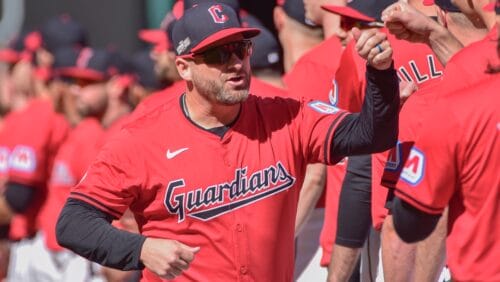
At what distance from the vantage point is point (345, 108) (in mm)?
6203

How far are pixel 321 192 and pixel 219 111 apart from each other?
167 centimetres

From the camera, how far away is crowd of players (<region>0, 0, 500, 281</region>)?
427 cm

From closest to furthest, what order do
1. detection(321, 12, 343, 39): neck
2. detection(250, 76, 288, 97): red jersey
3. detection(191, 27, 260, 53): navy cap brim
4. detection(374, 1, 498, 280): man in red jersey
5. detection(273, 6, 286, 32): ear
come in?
detection(374, 1, 498, 280): man in red jersey < detection(191, 27, 260, 53): navy cap brim < detection(250, 76, 288, 97): red jersey < detection(321, 12, 343, 39): neck < detection(273, 6, 286, 32): ear

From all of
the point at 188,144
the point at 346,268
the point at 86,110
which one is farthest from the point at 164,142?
the point at 86,110

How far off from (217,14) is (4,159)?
5832mm

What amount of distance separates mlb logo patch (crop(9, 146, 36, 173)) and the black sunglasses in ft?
17.7

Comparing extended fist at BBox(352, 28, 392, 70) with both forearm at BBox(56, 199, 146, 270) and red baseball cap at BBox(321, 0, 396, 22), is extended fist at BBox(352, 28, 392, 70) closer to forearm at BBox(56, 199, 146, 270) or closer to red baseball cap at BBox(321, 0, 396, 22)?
forearm at BBox(56, 199, 146, 270)

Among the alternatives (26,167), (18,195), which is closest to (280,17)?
(26,167)

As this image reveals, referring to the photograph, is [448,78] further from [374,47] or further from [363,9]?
[363,9]

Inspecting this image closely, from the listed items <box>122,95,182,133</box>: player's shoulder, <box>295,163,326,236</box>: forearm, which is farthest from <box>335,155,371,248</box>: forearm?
<box>122,95,182,133</box>: player's shoulder

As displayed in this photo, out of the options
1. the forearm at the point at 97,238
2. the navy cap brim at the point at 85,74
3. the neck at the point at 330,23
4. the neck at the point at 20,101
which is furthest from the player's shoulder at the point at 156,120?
the neck at the point at 20,101

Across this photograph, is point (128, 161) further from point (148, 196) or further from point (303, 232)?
point (303, 232)

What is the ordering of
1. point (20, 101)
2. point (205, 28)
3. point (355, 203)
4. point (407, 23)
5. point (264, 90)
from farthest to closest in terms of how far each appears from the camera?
point (20, 101), point (264, 90), point (355, 203), point (205, 28), point (407, 23)

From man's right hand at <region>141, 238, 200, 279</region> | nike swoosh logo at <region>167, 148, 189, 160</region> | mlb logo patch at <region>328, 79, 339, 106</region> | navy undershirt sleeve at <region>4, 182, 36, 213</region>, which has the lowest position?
navy undershirt sleeve at <region>4, 182, 36, 213</region>
